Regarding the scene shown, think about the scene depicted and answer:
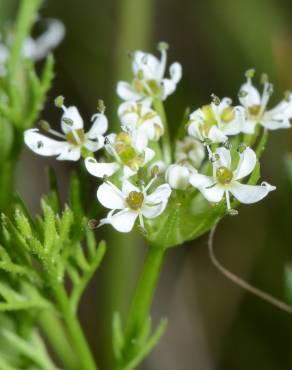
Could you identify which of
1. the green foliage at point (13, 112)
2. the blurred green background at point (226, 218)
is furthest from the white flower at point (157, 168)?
the blurred green background at point (226, 218)

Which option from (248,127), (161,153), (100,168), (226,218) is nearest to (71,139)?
(100,168)

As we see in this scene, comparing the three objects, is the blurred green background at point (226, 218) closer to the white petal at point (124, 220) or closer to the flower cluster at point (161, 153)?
the flower cluster at point (161, 153)

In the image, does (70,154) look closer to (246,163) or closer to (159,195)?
(159,195)

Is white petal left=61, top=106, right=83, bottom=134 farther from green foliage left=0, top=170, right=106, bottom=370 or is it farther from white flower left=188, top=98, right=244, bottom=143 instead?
white flower left=188, top=98, right=244, bottom=143

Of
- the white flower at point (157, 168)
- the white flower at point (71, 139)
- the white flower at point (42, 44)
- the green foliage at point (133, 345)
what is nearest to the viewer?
the white flower at point (157, 168)

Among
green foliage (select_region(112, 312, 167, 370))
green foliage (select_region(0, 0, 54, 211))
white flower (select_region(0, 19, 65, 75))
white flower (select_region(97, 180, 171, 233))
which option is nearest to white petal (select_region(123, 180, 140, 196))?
white flower (select_region(97, 180, 171, 233))

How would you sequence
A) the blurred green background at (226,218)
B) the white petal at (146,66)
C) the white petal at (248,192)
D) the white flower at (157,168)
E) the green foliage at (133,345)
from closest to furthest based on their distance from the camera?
the white petal at (248,192) < the white flower at (157,168) < the green foliage at (133,345) < the white petal at (146,66) < the blurred green background at (226,218)
